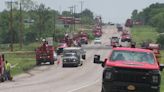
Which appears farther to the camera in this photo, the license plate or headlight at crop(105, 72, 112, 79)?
headlight at crop(105, 72, 112, 79)

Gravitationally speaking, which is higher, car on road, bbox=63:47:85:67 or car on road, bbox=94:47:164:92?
car on road, bbox=94:47:164:92

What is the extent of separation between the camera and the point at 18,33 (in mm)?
149000

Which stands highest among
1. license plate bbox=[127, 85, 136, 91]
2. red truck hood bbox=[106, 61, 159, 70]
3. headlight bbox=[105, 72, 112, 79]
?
red truck hood bbox=[106, 61, 159, 70]


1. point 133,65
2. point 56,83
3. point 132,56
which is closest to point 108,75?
point 133,65

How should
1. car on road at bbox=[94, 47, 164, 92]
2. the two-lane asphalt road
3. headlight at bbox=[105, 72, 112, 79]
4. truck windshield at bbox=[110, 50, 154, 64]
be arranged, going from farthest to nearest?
the two-lane asphalt road, truck windshield at bbox=[110, 50, 154, 64], headlight at bbox=[105, 72, 112, 79], car on road at bbox=[94, 47, 164, 92]

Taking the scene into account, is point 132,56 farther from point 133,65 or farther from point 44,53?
point 44,53

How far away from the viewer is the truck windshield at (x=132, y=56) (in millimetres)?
22656

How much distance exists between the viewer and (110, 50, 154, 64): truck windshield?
22.7 m

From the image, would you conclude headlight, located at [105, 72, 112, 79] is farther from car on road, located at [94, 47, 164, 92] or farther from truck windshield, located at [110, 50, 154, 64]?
truck windshield, located at [110, 50, 154, 64]

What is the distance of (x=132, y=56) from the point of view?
22.8 m

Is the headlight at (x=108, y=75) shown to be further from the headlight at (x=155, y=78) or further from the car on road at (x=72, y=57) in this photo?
the car on road at (x=72, y=57)

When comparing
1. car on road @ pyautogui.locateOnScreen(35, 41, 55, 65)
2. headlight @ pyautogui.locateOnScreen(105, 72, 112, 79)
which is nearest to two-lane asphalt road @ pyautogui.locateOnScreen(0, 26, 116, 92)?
car on road @ pyautogui.locateOnScreen(35, 41, 55, 65)

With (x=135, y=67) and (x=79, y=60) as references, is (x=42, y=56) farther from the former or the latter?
(x=135, y=67)

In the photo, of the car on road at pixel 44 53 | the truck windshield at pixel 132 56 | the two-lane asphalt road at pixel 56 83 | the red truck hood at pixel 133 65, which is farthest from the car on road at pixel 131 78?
the car on road at pixel 44 53
